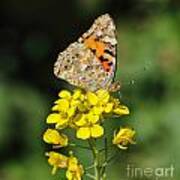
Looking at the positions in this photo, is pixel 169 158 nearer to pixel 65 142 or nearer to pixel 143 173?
pixel 143 173

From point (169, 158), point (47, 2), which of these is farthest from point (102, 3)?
point (169, 158)

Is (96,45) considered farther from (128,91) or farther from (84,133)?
(128,91)

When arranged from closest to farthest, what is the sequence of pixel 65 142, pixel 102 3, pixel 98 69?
pixel 65 142, pixel 98 69, pixel 102 3

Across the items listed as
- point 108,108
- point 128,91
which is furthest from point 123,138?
point 128,91

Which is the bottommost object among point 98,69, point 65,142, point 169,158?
point 169,158

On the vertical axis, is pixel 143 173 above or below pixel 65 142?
below

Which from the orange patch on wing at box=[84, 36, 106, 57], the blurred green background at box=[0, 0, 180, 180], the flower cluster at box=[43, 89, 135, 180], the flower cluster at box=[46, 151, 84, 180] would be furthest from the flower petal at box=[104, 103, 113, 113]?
the blurred green background at box=[0, 0, 180, 180]
